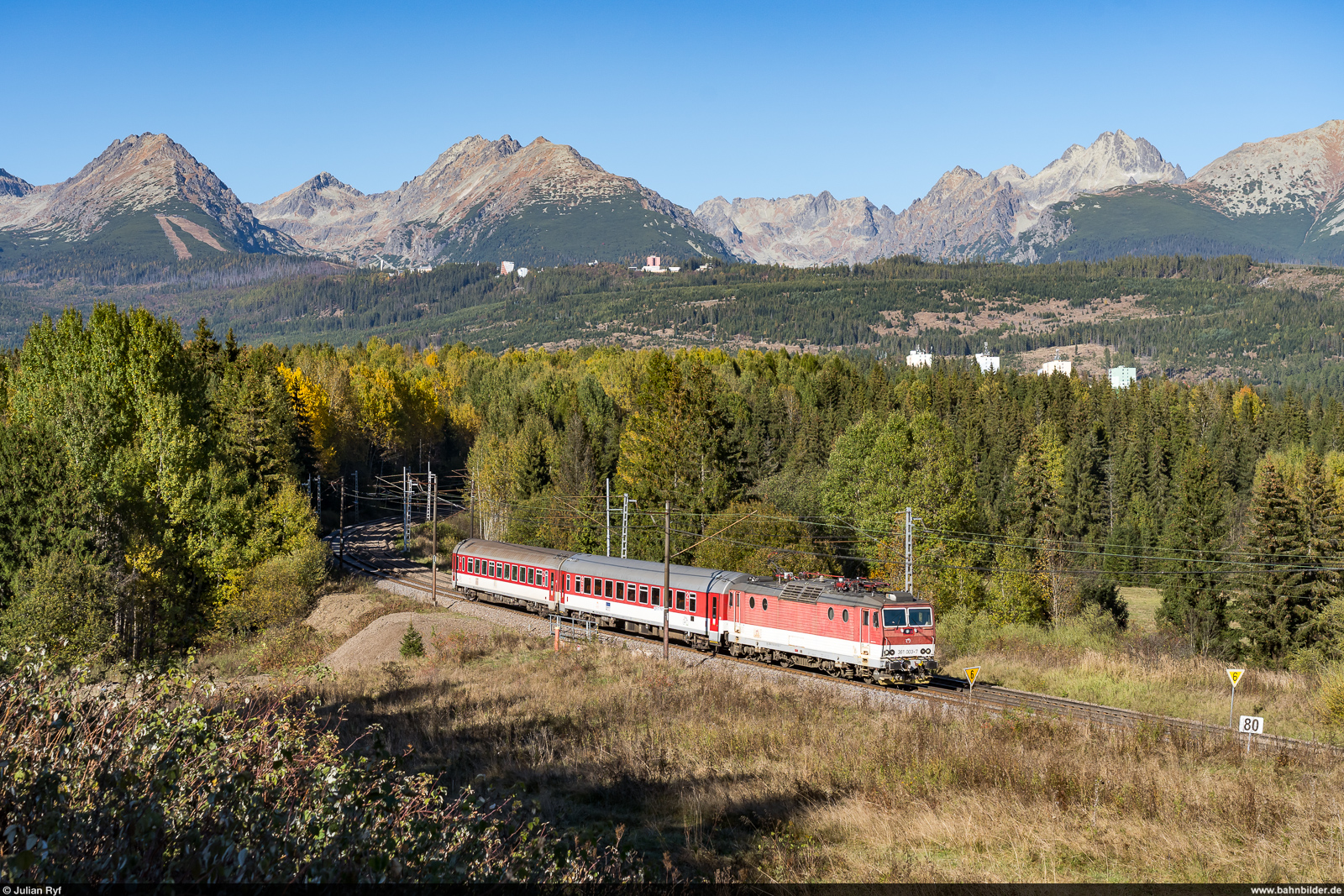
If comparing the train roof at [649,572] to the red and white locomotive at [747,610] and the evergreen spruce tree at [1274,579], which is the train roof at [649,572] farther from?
the evergreen spruce tree at [1274,579]

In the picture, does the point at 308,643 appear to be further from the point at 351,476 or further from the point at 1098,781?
the point at 351,476

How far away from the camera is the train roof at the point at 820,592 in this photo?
30.7 metres

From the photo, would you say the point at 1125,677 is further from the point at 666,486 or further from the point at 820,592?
the point at 666,486

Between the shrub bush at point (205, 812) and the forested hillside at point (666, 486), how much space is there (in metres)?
29.0

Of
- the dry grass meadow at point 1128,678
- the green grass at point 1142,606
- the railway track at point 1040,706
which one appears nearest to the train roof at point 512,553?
the railway track at point 1040,706

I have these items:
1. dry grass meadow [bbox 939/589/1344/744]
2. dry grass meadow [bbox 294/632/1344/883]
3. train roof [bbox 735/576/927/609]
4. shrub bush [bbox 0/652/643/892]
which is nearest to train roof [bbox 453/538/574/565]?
train roof [bbox 735/576/927/609]

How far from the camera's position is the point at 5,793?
642 centimetres

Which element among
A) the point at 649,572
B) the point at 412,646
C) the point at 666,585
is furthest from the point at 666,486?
the point at 412,646

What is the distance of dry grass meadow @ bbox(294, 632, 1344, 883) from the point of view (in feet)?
41.2

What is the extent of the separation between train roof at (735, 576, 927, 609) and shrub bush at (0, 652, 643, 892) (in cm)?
2199

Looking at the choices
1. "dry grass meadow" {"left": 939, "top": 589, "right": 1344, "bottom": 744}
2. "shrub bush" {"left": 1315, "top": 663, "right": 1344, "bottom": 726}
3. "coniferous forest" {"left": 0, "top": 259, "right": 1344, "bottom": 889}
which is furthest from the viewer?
"dry grass meadow" {"left": 939, "top": 589, "right": 1344, "bottom": 744}

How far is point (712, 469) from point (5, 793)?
61.3 m

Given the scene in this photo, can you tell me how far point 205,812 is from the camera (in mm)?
6891

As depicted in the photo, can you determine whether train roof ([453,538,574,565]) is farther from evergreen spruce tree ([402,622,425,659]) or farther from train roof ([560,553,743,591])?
evergreen spruce tree ([402,622,425,659])
